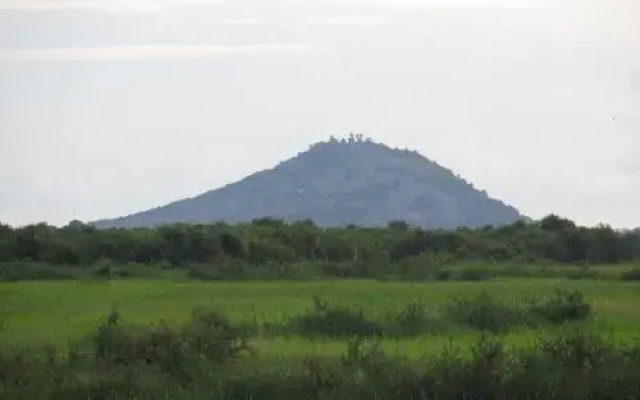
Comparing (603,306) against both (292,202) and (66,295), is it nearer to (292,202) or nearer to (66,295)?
(66,295)

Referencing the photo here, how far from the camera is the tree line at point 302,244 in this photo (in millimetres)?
40156

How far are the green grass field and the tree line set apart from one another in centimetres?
884

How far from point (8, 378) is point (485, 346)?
490 cm

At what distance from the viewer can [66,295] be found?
1000 inches

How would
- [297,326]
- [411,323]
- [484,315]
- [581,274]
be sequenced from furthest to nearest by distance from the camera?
1. [581,274]
2. [484,315]
3. [411,323]
4. [297,326]

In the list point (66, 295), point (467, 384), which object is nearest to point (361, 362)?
point (467, 384)

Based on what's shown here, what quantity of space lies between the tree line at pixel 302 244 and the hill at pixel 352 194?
45632 mm

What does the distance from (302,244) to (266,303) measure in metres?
20.8

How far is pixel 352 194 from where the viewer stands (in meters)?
105

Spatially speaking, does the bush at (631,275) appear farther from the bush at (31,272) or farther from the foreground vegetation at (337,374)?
the foreground vegetation at (337,374)

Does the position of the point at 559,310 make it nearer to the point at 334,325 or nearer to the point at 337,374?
the point at 334,325

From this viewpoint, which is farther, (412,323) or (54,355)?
(412,323)

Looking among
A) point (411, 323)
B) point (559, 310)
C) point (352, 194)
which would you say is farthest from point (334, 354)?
point (352, 194)

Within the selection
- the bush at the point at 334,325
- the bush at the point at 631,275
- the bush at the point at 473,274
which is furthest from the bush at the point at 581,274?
the bush at the point at 334,325
